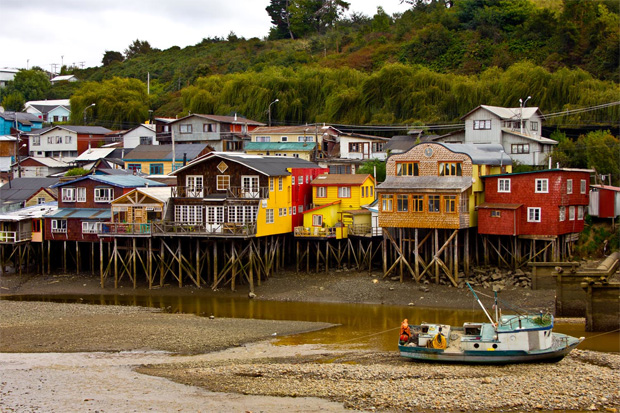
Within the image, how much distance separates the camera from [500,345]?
28.3m

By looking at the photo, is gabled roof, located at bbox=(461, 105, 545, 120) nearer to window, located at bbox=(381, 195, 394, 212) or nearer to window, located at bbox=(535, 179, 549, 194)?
window, located at bbox=(535, 179, 549, 194)

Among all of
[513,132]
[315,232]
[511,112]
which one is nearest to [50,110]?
[511,112]

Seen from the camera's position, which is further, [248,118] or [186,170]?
[248,118]

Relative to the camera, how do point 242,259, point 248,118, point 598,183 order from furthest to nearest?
point 248,118, point 598,183, point 242,259

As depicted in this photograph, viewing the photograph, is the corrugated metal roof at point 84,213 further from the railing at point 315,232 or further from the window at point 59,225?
the railing at point 315,232

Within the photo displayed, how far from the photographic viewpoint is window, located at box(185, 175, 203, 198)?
47281 mm

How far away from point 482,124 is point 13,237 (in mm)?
32140

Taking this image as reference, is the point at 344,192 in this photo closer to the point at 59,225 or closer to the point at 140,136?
the point at 59,225

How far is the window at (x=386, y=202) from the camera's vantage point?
147ft

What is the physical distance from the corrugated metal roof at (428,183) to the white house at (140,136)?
1489 inches

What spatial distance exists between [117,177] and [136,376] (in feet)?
86.7

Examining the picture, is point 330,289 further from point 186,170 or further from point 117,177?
point 117,177

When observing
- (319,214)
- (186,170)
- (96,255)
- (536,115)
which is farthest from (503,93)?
(96,255)

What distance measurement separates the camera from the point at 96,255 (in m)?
51.6
